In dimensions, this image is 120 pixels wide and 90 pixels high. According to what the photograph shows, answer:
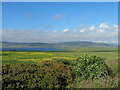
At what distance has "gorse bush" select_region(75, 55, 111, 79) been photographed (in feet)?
13.3

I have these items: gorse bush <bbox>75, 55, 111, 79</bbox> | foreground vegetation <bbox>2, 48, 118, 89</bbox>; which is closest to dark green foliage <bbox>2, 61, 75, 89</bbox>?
foreground vegetation <bbox>2, 48, 118, 89</bbox>

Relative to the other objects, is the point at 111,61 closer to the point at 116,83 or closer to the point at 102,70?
the point at 102,70

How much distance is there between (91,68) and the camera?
4.16 metres

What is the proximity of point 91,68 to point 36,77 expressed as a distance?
3.87 ft

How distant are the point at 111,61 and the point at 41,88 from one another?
1808mm

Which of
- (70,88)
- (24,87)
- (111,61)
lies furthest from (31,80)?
(111,61)

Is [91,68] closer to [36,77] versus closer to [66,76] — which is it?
[66,76]

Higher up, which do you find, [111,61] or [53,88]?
[111,61]

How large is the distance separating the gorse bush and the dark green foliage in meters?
0.26

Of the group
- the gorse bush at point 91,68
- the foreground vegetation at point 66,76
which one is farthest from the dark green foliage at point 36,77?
the gorse bush at point 91,68

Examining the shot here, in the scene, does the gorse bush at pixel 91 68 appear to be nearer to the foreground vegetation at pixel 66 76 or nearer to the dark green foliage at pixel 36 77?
the foreground vegetation at pixel 66 76

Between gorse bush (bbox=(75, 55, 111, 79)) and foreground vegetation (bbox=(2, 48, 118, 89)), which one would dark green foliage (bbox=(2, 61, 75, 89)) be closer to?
foreground vegetation (bbox=(2, 48, 118, 89))

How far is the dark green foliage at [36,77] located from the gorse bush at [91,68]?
0.26 meters

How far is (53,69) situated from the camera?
14.8 feet
